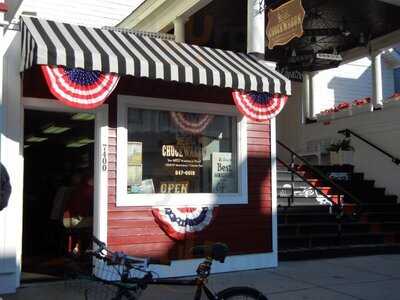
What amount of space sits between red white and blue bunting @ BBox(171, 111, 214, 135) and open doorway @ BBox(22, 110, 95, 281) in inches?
51.5

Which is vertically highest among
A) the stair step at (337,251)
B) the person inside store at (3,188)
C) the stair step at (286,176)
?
the stair step at (286,176)

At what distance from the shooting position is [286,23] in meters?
8.24

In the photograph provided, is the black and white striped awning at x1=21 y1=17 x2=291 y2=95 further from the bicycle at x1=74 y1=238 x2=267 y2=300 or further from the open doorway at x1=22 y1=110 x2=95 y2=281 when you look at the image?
the bicycle at x1=74 y1=238 x2=267 y2=300

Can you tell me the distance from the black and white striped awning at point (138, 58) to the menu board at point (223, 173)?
1383 millimetres

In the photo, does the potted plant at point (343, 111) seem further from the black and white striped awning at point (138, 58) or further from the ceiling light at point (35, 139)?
the ceiling light at point (35, 139)

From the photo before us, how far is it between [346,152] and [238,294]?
975 centimetres

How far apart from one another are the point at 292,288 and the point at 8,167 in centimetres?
397

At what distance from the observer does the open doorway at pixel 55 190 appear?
859 centimetres

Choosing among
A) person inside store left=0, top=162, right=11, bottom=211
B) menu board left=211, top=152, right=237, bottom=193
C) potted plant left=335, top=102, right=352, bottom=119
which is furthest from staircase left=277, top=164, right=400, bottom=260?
person inside store left=0, top=162, right=11, bottom=211

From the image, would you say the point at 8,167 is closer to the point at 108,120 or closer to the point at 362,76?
the point at 108,120

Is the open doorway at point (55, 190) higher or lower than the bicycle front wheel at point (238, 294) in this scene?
higher

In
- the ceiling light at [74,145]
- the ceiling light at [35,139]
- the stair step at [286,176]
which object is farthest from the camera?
the ceiling light at [35,139]

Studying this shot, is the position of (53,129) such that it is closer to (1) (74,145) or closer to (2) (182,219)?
(1) (74,145)

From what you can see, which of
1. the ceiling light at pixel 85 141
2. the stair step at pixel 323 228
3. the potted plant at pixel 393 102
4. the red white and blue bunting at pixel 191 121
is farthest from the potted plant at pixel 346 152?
the ceiling light at pixel 85 141
